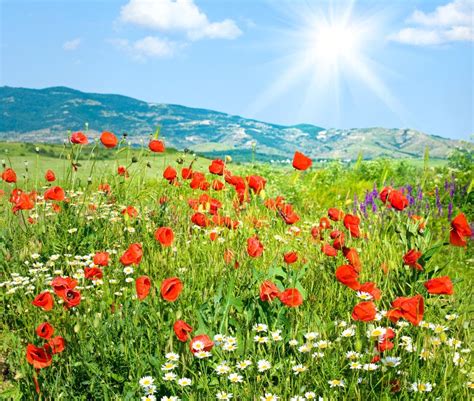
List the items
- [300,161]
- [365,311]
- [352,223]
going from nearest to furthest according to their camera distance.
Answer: [365,311] < [352,223] < [300,161]

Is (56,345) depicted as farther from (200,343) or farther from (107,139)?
(107,139)

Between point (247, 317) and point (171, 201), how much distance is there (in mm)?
3261

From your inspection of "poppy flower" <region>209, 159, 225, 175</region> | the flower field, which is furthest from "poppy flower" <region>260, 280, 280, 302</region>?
"poppy flower" <region>209, 159, 225, 175</region>

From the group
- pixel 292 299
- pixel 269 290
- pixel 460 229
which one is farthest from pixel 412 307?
pixel 460 229

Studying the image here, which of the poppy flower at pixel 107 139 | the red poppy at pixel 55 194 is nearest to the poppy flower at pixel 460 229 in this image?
the poppy flower at pixel 107 139

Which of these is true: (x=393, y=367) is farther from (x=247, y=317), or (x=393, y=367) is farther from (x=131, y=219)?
(x=131, y=219)

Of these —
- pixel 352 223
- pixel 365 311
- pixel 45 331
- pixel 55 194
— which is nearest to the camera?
pixel 365 311

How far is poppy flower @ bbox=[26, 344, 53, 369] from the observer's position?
280 cm

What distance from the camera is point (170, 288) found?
2.69m

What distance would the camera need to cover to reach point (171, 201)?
20.5 ft

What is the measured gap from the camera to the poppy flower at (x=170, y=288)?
8.68 feet

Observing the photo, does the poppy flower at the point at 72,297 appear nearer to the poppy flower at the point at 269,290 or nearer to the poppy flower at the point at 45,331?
the poppy flower at the point at 45,331

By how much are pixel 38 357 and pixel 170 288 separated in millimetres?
798

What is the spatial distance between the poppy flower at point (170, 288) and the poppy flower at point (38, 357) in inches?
28.8
